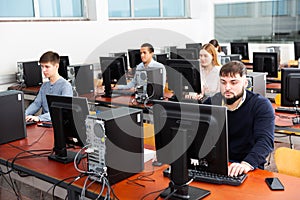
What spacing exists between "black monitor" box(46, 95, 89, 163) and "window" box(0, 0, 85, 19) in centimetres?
405

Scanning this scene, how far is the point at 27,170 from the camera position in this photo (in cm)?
247

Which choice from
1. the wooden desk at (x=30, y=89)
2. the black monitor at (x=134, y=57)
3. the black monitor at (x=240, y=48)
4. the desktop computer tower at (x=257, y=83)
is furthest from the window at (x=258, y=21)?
the wooden desk at (x=30, y=89)

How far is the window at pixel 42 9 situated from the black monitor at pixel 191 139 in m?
4.91

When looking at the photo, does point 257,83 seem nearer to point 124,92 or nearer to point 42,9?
point 124,92

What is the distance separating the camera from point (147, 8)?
8.61 meters

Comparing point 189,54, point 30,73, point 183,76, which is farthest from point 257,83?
point 189,54

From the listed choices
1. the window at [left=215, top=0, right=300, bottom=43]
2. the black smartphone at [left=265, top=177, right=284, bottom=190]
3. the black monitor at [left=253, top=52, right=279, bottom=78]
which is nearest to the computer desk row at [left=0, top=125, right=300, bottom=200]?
the black smartphone at [left=265, top=177, right=284, bottom=190]

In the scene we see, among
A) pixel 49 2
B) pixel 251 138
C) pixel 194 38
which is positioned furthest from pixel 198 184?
pixel 194 38

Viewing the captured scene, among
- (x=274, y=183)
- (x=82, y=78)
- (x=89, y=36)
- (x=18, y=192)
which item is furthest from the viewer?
(x=89, y=36)

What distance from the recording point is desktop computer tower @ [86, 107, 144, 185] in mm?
2080

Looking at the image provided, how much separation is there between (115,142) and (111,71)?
9.81ft

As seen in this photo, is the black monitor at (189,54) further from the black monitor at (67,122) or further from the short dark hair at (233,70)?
the black monitor at (67,122)

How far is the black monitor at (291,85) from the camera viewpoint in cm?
340

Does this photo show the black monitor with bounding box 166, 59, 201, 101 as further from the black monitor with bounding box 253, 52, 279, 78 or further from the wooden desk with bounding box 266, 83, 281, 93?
the black monitor with bounding box 253, 52, 279, 78
